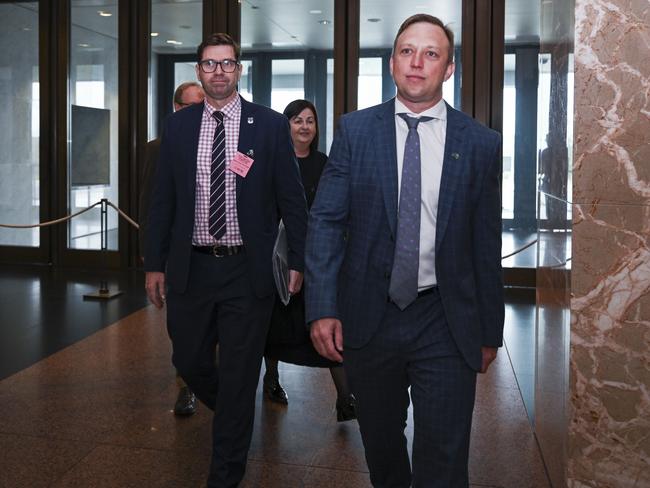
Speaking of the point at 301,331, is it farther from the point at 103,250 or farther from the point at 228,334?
the point at 103,250

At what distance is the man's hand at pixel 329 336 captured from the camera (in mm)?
2455

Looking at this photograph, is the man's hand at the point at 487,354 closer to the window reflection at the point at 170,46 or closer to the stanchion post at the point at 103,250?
the stanchion post at the point at 103,250

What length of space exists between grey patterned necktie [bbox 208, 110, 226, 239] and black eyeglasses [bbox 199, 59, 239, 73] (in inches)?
Result: 12.0

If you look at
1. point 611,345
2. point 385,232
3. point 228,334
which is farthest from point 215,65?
point 611,345

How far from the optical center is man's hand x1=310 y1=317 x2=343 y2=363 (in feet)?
8.05

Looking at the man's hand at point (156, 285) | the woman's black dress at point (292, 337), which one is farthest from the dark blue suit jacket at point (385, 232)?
the man's hand at point (156, 285)

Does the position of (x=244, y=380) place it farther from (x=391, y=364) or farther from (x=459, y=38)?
(x=459, y=38)

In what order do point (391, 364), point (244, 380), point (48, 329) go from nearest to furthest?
point (391, 364) → point (244, 380) → point (48, 329)

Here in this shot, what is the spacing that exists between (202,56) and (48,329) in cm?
406

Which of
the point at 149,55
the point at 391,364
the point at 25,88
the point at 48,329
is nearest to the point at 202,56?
the point at 391,364

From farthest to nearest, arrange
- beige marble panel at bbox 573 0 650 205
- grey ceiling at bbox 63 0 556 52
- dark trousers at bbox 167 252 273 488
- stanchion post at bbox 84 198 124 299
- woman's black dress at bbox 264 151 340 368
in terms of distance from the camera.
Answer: grey ceiling at bbox 63 0 556 52 → stanchion post at bbox 84 198 124 299 → woman's black dress at bbox 264 151 340 368 → dark trousers at bbox 167 252 273 488 → beige marble panel at bbox 573 0 650 205

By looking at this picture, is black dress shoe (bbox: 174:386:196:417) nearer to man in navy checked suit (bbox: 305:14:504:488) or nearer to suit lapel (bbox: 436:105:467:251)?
man in navy checked suit (bbox: 305:14:504:488)

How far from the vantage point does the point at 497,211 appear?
257 centimetres

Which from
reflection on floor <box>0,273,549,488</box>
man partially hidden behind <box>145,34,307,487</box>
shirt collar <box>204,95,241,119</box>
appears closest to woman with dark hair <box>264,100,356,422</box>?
reflection on floor <box>0,273,549,488</box>
